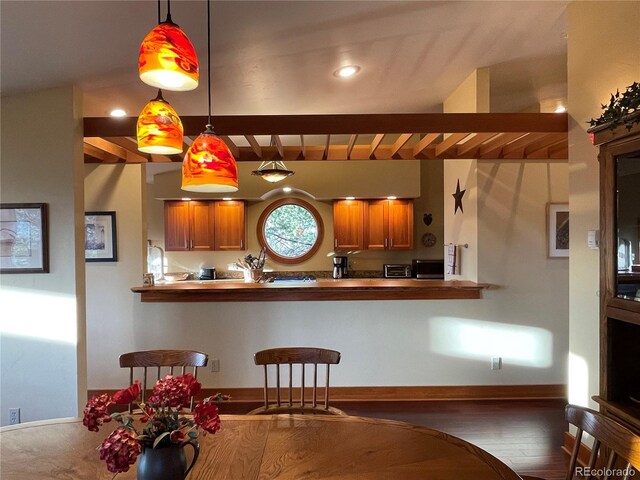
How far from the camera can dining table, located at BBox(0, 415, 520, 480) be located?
122 cm

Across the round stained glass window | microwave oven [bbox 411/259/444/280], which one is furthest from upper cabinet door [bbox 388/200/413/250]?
the round stained glass window

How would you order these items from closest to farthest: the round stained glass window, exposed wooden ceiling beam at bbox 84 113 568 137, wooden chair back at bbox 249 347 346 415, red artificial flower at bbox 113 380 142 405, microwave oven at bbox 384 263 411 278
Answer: red artificial flower at bbox 113 380 142 405, wooden chair back at bbox 249 347 346 415, exposed wooden ceiling beam at bbox 84 113 568 137, microwave oven at bbox 384 263 411 278, the round stained glass window

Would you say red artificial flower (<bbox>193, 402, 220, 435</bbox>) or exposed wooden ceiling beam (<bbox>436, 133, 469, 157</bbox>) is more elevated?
exposed wooden ceiling beam (<bbox>436, 133, 469, 157</bbox>)

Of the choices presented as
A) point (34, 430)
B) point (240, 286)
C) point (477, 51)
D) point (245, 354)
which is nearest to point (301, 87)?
point (477, 51)

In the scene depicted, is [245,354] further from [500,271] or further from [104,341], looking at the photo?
[500,271]

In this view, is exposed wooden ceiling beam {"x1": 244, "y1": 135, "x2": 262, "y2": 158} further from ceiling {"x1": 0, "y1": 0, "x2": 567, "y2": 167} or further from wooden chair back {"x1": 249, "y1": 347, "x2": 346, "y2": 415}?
wooden chair back {"x1": 249, "y1": 347, "x2": 346, "y2": 415}

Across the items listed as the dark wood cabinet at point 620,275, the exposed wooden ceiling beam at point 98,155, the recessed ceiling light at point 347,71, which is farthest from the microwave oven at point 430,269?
the exposed wooden ceiling beam at point 98,155

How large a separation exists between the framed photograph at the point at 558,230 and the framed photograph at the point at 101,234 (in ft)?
13.9

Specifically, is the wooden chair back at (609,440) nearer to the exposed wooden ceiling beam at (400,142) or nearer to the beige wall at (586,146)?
the beige wall at (586,146)

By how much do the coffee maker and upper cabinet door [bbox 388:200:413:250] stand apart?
83cm

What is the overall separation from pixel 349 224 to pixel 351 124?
3.29 meters

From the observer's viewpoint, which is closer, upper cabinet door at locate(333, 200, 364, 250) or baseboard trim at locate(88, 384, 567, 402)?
baseboard trim at locate(88, 384, 567, 402)

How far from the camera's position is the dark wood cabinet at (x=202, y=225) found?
5.98 m

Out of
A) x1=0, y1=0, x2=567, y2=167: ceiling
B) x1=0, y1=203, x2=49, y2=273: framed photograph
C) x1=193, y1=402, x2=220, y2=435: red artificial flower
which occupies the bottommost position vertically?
x1=193, y1=402, x2=220, y2=435: red artificial flower
